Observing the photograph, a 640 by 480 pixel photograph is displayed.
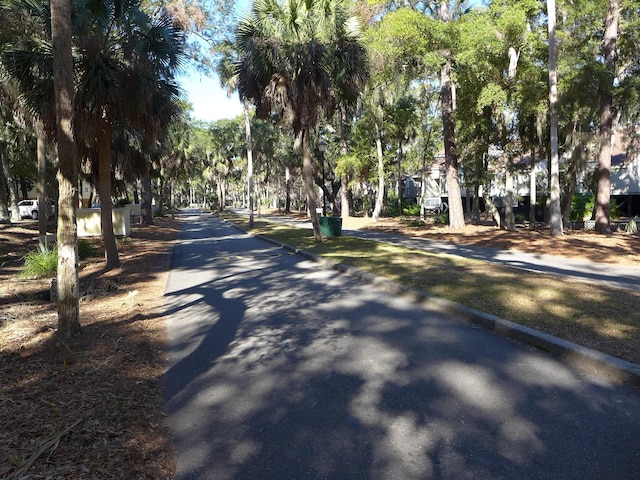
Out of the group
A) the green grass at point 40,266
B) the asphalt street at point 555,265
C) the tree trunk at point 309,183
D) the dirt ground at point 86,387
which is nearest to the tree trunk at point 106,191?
the green grass at point 40,266

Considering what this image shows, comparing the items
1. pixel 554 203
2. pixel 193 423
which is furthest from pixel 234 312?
pixel 554 203

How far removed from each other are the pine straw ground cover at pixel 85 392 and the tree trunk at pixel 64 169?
1.88ft

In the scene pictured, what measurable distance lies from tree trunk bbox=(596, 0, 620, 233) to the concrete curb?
15.7 m

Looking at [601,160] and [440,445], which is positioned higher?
[601,160]

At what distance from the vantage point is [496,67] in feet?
62.1

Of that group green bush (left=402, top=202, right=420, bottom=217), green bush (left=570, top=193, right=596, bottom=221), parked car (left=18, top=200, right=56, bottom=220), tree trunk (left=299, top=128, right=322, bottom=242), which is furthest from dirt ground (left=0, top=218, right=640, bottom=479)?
green bush (left=402, top=202, right=420, bottom=217)

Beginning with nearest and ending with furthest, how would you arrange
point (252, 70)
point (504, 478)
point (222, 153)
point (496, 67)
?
point (504, 478), point (252, 70), point (496, 67), point (222, 153)

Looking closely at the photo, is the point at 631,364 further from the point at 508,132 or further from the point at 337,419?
the point at 508,132

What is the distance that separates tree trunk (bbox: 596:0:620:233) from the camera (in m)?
18.0

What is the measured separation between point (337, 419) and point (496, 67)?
1914 cm

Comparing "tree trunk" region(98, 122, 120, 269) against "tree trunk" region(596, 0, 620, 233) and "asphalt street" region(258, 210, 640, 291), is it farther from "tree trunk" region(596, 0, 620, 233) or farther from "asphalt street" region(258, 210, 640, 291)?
"tree trunk" region(596, 0, 620, 233)

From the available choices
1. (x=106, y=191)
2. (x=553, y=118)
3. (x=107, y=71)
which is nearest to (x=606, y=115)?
(x=553, y=118)

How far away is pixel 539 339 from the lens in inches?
206

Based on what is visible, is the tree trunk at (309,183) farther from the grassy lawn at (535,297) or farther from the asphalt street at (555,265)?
the grassy lawn at (535,297)
